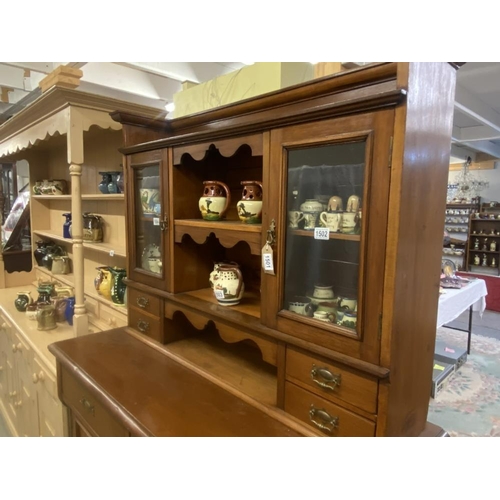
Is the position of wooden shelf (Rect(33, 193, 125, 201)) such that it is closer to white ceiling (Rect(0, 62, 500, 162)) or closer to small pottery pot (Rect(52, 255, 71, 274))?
small pottery pot (Rect(52, 255, 71, 274))

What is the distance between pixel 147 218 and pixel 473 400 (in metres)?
2.71

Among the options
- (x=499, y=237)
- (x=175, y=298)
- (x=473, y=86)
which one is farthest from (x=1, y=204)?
(x=499, y=237)

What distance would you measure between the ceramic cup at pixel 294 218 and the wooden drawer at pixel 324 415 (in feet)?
1.31

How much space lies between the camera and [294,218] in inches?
33.8

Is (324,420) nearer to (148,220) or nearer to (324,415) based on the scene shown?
(324,415)

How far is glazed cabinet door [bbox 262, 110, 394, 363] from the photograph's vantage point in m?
0.70

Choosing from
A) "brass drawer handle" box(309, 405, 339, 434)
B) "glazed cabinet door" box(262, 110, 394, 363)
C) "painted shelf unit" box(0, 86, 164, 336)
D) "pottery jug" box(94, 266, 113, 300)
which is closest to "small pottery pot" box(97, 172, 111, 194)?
"painted shelf unit" box(0, 86, 164, 336)

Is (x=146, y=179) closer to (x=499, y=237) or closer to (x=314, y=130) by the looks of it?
(x=314, y=130)

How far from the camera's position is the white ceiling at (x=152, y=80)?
2547 millimetres

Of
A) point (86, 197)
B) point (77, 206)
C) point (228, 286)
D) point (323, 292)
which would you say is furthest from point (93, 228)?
point (323, 292)

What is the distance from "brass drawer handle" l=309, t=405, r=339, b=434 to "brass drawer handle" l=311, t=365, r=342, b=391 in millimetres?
67

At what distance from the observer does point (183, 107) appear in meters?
1.39

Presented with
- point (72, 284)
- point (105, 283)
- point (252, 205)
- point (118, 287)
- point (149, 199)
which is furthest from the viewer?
point (72, 284)

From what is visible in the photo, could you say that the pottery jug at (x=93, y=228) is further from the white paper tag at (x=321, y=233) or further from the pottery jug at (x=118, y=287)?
the white paper tag at (x=321, y=233)
